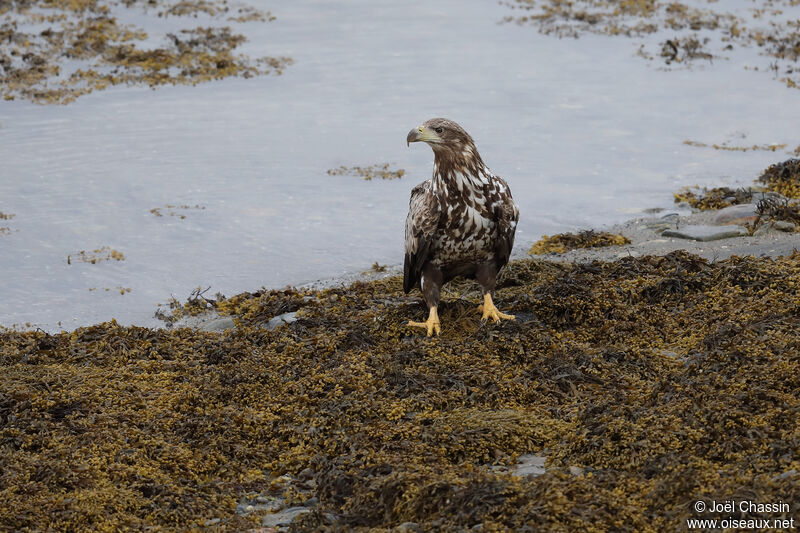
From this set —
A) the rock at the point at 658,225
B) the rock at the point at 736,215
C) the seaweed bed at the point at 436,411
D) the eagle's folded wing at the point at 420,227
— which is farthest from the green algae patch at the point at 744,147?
the eagle's folded wing at the point at 420,227

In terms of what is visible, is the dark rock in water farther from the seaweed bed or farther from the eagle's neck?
the eagle's neck

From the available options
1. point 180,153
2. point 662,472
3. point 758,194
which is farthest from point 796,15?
point 662,472

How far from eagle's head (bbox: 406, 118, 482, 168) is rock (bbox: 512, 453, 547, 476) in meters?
2.45

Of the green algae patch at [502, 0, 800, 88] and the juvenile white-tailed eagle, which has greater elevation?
the green algae patch at [502, 0, 800, 88]

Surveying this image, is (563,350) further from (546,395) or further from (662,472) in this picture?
(662,472)

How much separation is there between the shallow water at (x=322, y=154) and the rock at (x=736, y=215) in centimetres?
116

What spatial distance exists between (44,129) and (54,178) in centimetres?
262

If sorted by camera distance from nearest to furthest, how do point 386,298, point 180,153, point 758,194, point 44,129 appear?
point 386,298
point 758,194
point 180,153
point 44,129

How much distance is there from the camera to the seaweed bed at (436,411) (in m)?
4.63

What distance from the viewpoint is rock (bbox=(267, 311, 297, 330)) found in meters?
7.82

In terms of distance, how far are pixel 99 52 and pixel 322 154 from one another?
7.86 m

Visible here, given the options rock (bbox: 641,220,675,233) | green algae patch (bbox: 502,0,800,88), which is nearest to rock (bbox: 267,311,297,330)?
rock (bbox: 641,220,675,233)

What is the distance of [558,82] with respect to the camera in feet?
59.3

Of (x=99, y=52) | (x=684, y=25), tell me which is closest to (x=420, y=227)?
(x=99, y=52)
